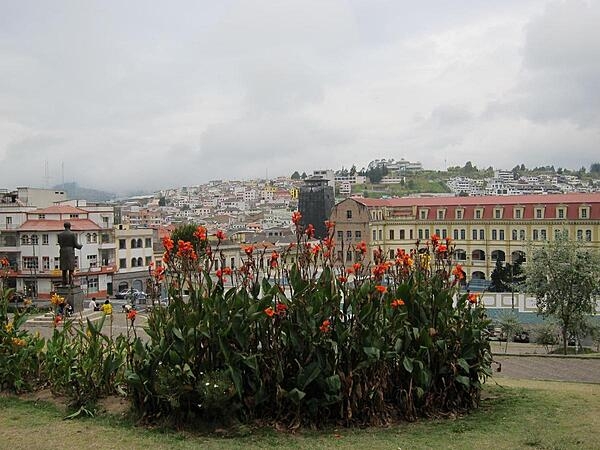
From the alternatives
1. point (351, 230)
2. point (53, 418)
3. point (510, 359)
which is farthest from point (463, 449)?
point (351, 230)

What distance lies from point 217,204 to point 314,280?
589 feet

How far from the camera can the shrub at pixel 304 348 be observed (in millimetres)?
8516

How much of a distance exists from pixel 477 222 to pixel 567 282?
38393 mm

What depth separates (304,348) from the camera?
877cm

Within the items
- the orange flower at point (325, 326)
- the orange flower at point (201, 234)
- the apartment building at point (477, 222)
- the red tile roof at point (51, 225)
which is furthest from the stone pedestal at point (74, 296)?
the apartment building at point (477, 222)

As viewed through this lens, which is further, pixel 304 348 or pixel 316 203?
pixel 316 203

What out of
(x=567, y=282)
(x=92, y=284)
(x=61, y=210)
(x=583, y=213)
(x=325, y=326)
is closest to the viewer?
(x=325, y=326)

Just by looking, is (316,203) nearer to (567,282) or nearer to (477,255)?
(477,255)

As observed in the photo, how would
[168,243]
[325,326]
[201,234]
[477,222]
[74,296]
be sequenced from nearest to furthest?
1. [325,326]
2. [168,243]
3. [201,234]
4. [74,296]
5. [477,222]

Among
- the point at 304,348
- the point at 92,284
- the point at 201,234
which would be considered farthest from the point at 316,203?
the point at 304,348

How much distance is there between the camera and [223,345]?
8.51m

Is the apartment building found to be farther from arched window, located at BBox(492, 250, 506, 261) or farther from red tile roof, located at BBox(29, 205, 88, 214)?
red tile roof, located at BBox(29, 205, 88, 214)

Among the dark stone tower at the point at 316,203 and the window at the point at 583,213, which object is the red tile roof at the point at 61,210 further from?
the window at the point at 583,213

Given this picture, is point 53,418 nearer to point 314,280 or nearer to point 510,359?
point 314,280
